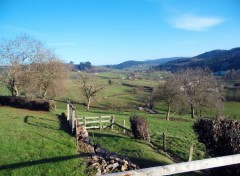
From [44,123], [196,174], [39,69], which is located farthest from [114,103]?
[196,174]

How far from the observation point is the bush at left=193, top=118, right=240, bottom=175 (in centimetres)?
1346

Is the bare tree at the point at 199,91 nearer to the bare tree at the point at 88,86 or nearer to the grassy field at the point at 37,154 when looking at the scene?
the bare tree at the point at 88,86

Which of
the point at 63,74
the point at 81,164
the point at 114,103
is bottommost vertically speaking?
the point at 114,103

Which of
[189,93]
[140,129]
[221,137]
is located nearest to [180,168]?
[221,137]

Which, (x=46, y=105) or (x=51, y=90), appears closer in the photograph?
(x=46, y=105)

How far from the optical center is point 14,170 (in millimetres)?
10883

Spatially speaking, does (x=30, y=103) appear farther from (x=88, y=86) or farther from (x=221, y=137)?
(x=88, y=86)

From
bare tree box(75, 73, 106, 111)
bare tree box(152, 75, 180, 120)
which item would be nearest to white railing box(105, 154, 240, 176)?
bare tree box(152, 75, 180, 120)

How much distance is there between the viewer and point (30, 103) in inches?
1227

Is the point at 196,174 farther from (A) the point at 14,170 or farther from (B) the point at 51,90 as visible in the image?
(B) the point at 51,90

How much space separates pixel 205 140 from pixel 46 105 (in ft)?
65.3

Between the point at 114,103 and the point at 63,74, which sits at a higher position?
the point at 63,74

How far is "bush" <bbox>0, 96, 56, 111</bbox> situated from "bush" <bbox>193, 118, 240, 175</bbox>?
63.3 ft

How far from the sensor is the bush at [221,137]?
44.2 feet
